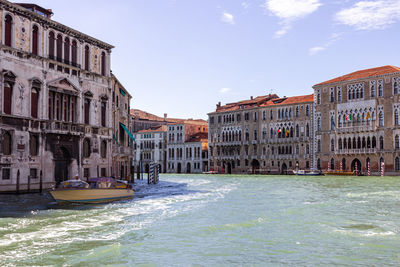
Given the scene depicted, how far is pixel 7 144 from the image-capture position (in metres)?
22.6

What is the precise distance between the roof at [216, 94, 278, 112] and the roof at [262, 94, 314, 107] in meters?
1.32

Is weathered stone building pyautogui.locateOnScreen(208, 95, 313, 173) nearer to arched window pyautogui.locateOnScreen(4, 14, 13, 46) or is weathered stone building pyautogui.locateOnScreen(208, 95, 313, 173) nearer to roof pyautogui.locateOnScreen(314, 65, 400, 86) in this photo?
roof pyautogui.locateOnScreen(314, 65, 400, 86)

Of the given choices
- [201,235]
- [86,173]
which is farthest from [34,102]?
[201,235]

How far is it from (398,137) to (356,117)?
5.45 metres

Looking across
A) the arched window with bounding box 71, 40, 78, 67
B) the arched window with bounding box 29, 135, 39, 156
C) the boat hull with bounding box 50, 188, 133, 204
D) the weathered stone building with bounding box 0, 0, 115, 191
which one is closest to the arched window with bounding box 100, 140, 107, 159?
the weathered stone building with bounding box 0, 0, 115, 191

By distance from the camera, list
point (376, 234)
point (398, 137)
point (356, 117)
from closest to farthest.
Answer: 1. point (376, 234)
2. point (398, 137)
3. point (356, 117)

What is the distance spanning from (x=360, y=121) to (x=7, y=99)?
133ft

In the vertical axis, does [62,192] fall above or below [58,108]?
below

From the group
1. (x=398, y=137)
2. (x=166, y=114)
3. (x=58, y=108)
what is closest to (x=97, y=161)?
(x=58, y=108)

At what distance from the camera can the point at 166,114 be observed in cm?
8881

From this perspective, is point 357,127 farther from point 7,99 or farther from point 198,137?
point 7,99

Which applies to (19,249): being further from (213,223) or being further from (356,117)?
(356,117)

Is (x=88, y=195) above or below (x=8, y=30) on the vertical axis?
below

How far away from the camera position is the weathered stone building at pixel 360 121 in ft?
162
